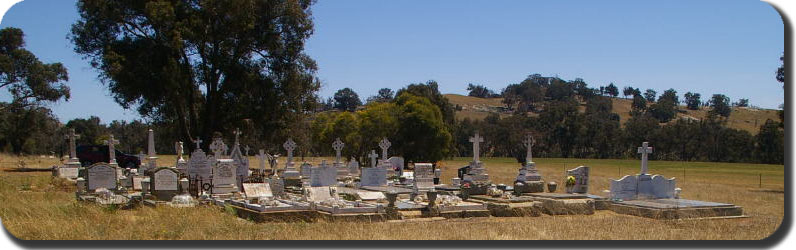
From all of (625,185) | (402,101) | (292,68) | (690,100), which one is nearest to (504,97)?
(690,100)

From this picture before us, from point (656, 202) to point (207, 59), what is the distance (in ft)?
71.0

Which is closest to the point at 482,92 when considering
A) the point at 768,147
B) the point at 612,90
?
the point at 612,90

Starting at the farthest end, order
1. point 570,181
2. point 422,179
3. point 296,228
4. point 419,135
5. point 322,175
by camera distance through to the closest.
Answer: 1. point 419,135
2. point 322,175
3. point 570,181
4. point 422,179
5. point 296,228

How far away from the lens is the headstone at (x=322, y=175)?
22.5m

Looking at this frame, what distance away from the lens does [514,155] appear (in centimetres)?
8962

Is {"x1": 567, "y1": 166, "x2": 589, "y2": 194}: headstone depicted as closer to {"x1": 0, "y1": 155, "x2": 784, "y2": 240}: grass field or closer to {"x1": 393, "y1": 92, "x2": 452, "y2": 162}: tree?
{"x1": 0, "y1": 155, "x2": 784, "y2": 240}: grass field

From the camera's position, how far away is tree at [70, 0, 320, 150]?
29.0 metres

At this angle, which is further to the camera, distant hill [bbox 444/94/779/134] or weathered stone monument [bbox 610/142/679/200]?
distant hill [bbox 444/94/779/134]

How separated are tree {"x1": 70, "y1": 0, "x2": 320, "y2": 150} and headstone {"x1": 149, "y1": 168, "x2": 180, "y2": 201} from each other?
12.5m

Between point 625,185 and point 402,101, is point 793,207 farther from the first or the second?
point 402,101

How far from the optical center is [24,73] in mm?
41250

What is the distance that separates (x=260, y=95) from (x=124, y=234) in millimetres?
22011

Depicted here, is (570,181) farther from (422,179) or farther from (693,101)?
(693,101)

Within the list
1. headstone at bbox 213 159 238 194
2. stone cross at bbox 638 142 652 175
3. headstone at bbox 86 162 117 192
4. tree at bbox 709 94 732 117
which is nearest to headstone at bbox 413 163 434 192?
headstone at bbox 213 159 238 194
